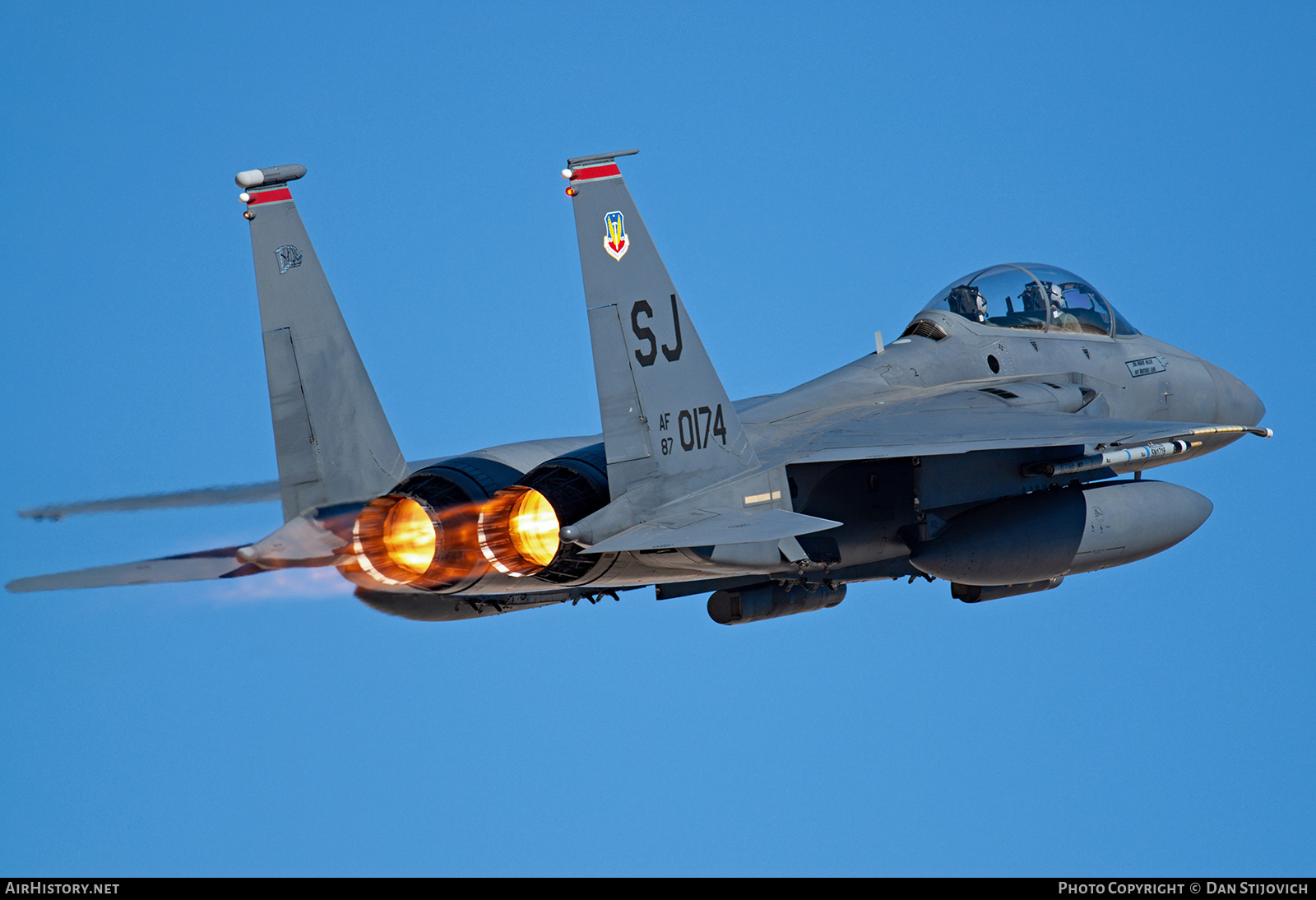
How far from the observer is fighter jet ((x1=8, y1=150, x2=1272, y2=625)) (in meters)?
10.6

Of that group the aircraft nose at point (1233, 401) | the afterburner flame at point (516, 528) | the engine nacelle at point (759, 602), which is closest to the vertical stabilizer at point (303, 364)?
the afterburner flame at point (516, 528)

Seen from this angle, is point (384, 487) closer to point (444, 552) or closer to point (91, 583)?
point (444, 552)

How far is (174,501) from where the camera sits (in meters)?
13.5

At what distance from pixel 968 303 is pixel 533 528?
608cm

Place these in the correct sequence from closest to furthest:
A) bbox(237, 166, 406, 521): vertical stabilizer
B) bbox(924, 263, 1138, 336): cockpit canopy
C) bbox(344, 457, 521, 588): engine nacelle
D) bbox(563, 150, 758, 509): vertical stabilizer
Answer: bbox(563, 150, 758, 509): vertical stabilizer < bbox(344, 457, 521, 588): engine nacelle < bbox(237, 166, 406, 521): vertical stabilizer < bbox(924, 263, 1138, 336): cockpit canopy

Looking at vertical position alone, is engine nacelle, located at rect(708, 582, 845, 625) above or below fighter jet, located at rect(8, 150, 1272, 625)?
below

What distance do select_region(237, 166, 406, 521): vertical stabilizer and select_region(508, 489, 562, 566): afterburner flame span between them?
1277 mm

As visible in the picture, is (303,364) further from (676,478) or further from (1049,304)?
(1049,304)

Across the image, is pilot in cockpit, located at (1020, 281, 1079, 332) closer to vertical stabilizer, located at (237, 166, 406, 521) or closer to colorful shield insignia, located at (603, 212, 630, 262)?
colorful shield insignia, located at (603, 212, 630, 262)

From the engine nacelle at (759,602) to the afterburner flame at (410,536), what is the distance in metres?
3.55

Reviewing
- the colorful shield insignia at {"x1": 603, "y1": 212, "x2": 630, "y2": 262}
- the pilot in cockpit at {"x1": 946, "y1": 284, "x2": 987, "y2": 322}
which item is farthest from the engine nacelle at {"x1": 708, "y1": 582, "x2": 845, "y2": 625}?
the colorful shield insignia at {"x1": 603, "y1": 212, "x2": 630, "y2": 262}

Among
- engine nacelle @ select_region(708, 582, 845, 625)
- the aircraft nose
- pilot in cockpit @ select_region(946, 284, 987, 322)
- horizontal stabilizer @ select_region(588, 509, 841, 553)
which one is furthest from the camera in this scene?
the aircraft nose

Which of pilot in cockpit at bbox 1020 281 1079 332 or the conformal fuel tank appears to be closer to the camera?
the conformal fuel tank

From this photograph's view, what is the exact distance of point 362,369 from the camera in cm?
1180
